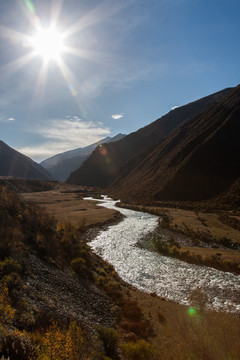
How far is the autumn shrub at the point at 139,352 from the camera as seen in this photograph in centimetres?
817

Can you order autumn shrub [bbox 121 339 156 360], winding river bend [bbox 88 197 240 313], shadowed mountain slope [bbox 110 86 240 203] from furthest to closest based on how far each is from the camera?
1. shadowed mountain slope [bbox 110 86 240 203]
2. winding river bend [bbox 88 197 240 313]
3. autumn shrub [bbox 121 339 156 360]

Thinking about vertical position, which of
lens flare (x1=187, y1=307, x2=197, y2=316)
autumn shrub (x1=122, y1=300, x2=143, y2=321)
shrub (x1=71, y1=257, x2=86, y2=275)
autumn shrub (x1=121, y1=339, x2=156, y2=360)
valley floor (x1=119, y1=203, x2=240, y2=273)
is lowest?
valley floor (x1=119, y1=203, x2=240, y2=273)

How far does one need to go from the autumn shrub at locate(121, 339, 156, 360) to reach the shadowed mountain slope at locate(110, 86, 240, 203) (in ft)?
172

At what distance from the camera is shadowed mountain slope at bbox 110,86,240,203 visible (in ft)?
198

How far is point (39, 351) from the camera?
18.8ft

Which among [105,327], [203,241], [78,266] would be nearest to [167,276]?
[78,266]

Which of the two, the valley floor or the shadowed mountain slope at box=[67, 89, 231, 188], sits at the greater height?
the shadowed mountain slope at box=[67, 89, 231, 188]

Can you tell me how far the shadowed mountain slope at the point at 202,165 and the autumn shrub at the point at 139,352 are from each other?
52407 mm

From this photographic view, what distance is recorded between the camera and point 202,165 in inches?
2640

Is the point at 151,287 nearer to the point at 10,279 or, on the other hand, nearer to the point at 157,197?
the point at 10,279

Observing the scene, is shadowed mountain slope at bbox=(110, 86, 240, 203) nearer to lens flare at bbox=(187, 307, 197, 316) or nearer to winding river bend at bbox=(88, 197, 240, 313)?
winding river bend at bbox=(88, 197, 240, 313)

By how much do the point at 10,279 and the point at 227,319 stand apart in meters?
11.1

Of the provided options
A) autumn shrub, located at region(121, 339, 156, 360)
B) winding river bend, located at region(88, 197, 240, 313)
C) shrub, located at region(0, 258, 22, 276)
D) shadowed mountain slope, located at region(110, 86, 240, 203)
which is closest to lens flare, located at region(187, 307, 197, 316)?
winding river bend, located at region(88, 197, 240, 313)

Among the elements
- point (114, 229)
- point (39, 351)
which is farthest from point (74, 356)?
point (114, 229)
